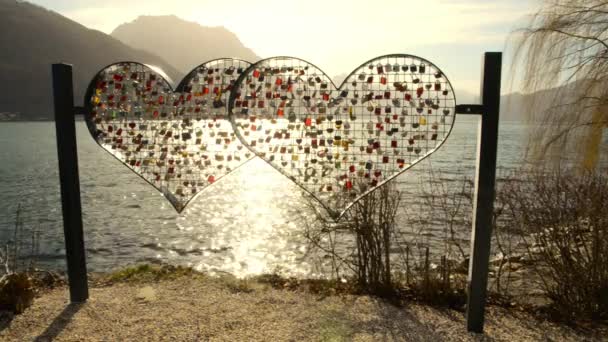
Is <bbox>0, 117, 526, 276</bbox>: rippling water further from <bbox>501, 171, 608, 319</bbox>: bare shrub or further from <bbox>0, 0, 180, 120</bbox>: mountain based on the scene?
<bbox>0, 0, 180, 120</bbox>: mountain

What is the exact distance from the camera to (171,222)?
16375 millimetres

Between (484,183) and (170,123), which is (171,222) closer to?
(170,123)

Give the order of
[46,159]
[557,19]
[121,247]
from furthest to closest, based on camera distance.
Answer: [46,159] → [121,247] → [557,19]

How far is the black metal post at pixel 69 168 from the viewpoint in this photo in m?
4.01

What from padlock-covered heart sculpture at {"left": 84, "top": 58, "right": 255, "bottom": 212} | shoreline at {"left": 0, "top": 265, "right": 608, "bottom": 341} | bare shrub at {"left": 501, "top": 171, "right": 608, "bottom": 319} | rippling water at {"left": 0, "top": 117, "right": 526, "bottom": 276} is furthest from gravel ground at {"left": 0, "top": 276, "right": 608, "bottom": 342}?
rippling water at {"left": 0, "top": 117, "right": 526, "bottom": 276}

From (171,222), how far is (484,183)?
1441 cm

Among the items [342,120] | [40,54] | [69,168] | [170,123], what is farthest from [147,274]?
[40,54]

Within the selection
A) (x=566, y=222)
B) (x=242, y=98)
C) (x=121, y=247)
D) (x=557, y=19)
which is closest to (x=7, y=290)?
(x=242, y=98)

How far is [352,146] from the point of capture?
11.7 feet

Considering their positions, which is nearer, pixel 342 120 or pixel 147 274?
pixel 342 120

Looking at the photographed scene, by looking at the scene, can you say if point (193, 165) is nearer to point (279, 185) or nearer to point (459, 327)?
point (459, 327)

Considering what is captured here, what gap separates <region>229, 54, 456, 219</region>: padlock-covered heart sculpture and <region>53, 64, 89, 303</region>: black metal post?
170 centimetres

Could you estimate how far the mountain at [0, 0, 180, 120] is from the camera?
362 ft

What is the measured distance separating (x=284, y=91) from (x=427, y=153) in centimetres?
122
